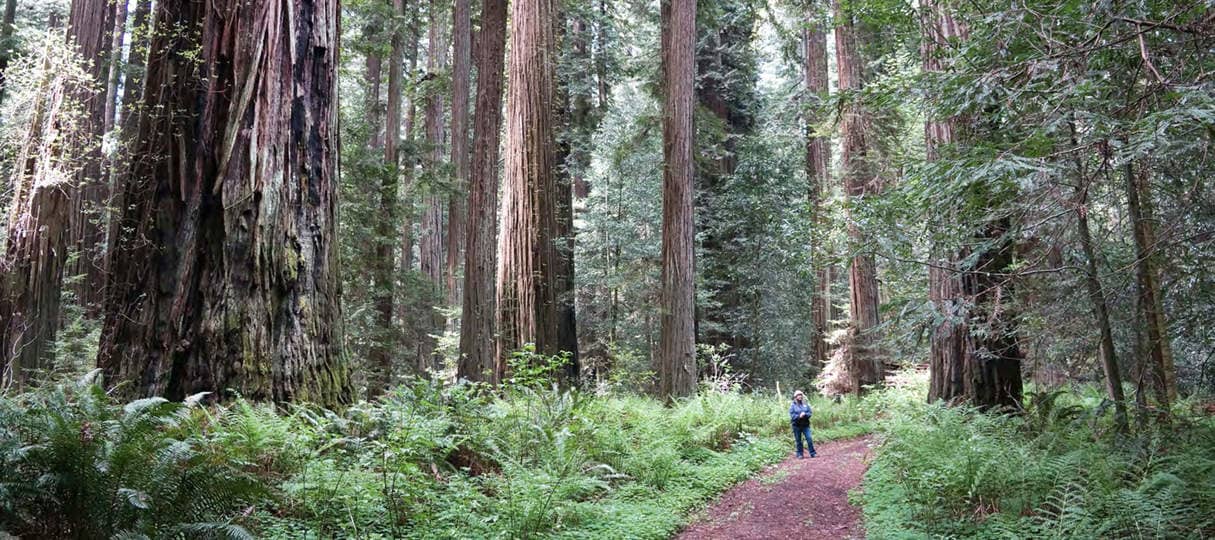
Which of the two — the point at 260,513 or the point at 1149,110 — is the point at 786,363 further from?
the point at 260,513

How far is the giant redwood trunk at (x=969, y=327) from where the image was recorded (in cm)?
702

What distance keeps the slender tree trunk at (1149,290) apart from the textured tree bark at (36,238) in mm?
11886

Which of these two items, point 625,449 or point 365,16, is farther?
point 365,16

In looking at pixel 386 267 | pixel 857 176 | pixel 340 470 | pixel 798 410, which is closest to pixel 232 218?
pixel 340 470

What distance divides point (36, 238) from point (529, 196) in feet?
23.5

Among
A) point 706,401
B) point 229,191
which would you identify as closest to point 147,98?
point 229,191

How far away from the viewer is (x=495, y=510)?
14.9ft

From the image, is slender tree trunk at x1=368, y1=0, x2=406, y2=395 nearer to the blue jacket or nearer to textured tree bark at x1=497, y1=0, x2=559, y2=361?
textured tree bark at x1=497, y1=0, x2=559, y2=361

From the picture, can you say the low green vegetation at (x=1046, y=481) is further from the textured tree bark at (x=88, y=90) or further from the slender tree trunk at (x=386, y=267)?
the slender tree trunk at (x=386, y=267)

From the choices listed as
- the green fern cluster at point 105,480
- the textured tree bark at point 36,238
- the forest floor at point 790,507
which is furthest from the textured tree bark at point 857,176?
the textured tree bark at point 36,238

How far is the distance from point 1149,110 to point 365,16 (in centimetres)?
1436

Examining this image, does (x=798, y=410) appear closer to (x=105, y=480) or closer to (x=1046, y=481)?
(x=1046, y=481)

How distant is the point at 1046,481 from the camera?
16.2 ft

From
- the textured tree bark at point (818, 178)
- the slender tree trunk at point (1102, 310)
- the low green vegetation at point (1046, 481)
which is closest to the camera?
the low green vegetation at point (1046, 481)
